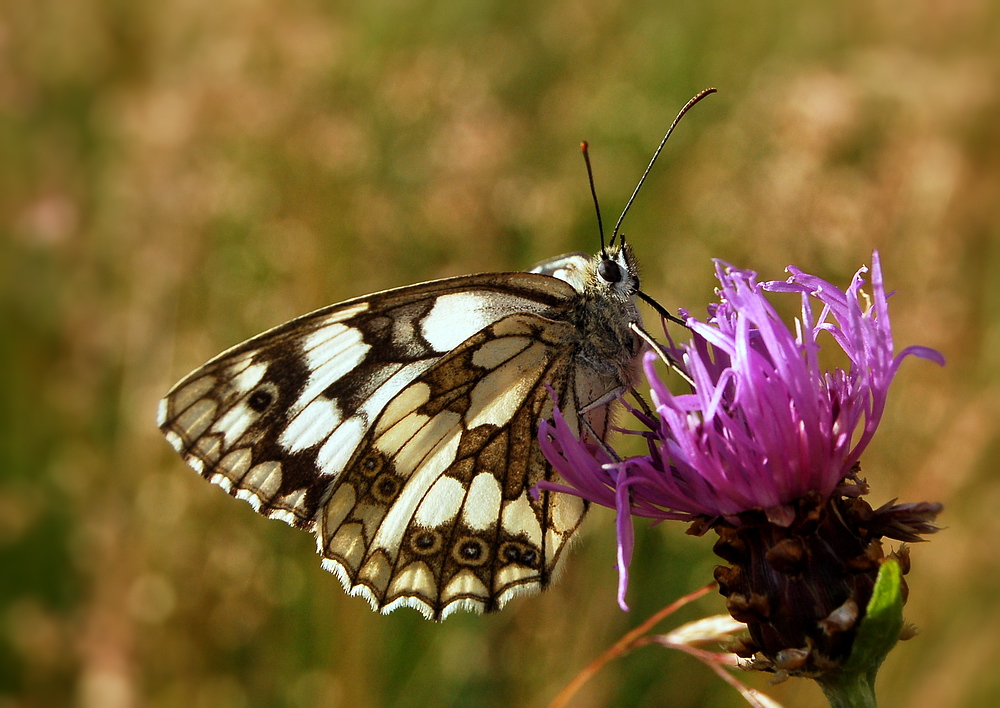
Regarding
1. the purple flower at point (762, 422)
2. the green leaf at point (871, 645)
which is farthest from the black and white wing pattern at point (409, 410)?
the green leaf at point (871, 645)

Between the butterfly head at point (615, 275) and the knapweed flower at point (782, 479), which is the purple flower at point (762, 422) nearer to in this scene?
the knapweed flower at point (782, 479)

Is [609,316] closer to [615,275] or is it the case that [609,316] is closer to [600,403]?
[615,275]

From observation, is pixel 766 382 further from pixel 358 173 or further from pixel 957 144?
pixel 957 144

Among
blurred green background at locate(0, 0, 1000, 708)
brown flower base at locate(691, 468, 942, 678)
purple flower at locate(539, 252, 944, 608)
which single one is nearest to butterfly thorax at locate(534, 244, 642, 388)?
purple flower at locate(539, 252, 944, 608)

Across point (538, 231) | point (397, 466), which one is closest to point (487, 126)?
point (538, 231)

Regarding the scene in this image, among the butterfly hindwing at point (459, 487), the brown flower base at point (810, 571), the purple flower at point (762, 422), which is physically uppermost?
the butterfly hindwing at point (459, 487)

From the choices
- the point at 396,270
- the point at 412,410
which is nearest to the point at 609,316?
the point at 412,410

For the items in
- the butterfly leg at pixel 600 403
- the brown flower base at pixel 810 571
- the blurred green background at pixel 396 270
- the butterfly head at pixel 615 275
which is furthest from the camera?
the blurred green background at pixel 396 270

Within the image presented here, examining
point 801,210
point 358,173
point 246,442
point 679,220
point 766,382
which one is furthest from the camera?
point 679,220
